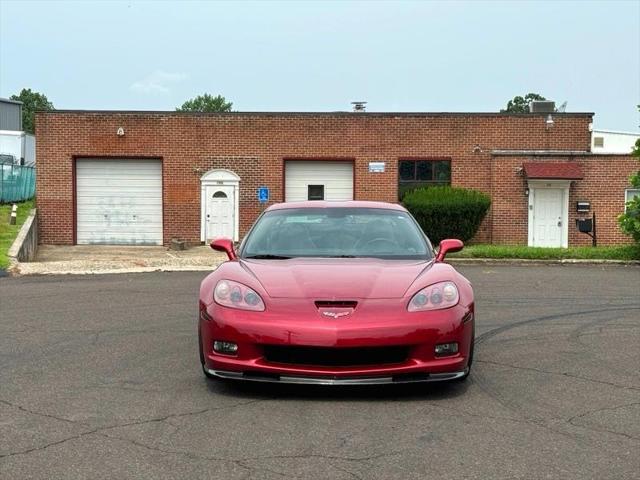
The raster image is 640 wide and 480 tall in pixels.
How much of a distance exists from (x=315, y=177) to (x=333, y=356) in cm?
1946

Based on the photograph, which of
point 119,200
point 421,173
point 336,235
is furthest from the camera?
point 119,200

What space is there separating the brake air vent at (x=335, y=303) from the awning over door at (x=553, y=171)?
61.1ft

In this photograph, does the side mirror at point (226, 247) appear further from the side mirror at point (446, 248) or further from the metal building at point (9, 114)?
the metal building at point (9, 114)

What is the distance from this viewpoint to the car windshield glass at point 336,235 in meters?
6.40

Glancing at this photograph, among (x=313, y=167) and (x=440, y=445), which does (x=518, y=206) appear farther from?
(x=440, y=445)

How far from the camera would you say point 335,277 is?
5.54 meters

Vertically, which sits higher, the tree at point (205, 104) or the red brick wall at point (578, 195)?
the tree at point (205, 104)

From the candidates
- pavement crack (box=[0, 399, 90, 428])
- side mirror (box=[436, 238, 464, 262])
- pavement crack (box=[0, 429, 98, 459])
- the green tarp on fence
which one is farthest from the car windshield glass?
the green tarp on fence

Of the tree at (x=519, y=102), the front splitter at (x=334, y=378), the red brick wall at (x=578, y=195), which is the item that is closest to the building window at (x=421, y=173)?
the red brick wall at (x=578, y=195)

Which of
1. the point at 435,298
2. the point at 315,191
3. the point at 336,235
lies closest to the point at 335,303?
the point at 435,298

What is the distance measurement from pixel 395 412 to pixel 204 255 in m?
15.9

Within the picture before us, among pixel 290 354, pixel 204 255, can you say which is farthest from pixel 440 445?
pixel 204 255

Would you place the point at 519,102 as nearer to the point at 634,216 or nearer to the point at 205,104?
the point at 205,104

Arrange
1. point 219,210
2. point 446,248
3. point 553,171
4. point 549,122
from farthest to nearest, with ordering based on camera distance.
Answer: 1. point 219,210
2. point 549,122
3. point 553,171
4. point 446,248
